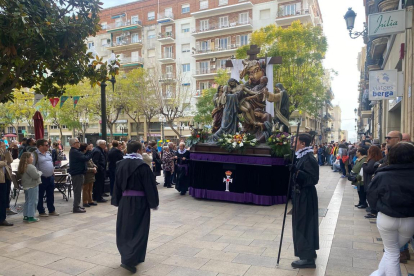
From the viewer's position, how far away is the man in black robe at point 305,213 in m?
4.35

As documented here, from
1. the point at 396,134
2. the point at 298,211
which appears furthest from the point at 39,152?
the point at 396,134

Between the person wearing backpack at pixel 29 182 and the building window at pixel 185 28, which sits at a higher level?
the building window at pixel 185 28

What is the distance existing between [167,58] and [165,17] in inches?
235

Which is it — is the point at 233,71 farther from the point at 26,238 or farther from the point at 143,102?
the point at 143,102

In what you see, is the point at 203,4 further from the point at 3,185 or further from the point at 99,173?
the point at 3,185

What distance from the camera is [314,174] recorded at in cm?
441

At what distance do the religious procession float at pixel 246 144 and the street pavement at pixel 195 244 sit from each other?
2.63ft

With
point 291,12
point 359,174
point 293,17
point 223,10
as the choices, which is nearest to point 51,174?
point 359,174

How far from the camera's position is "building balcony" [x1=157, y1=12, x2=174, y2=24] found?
42.1 meters

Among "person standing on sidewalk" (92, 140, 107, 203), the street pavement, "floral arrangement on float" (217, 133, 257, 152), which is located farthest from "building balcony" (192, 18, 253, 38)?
the street pavement

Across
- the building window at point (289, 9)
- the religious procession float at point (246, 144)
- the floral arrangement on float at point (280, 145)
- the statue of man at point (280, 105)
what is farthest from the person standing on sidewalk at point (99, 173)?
the building window at point (289, 9)

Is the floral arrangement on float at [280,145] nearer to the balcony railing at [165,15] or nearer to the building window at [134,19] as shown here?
the balcony railing at [165,15]

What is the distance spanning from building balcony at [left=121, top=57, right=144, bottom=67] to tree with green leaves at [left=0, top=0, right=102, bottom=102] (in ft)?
121

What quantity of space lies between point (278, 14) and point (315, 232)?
115 ft
